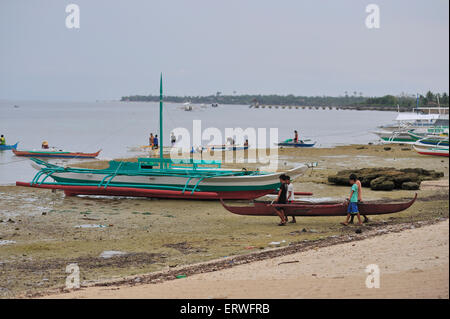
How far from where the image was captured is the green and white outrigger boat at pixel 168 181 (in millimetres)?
19516

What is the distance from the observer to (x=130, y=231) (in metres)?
14.9

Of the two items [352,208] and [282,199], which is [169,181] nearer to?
[282,199]

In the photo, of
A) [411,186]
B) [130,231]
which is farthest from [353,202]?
[411,186]

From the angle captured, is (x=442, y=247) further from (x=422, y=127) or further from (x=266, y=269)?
(x=422, y=127)

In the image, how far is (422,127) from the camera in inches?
2087

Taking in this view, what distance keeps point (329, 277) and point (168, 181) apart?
39.4 feet

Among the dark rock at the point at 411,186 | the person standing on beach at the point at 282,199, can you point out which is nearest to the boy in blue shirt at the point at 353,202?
the person standing on beach at the point at 282,199

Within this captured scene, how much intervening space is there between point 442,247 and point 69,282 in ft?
22.5

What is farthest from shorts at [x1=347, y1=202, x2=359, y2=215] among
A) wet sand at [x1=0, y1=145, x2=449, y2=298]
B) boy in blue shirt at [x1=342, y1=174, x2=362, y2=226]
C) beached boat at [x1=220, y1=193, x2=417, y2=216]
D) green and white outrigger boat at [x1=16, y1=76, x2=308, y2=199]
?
green and white outrigger boat at [x1=16, y1=76, x2=308, y2=199]

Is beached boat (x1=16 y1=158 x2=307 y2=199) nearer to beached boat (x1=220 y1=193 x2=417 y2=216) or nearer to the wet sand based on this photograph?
the wet sand

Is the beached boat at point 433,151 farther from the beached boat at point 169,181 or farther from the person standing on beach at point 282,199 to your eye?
the person standing on beach at point 282,199

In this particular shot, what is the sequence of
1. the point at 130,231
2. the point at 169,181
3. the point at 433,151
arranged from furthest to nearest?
the point at 433,151
the point at 169,181
the point at 130,231

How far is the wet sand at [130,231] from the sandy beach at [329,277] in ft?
5.67
